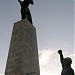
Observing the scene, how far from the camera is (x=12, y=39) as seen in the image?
12023mm

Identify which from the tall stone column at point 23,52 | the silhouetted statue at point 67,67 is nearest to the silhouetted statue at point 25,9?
the tall stone column at point 23,52

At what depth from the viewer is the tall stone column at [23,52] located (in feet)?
32.5

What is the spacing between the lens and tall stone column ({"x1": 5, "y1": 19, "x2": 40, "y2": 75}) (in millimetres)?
9914

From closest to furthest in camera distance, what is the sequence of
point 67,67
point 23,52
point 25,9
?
point 67,67, point 23,52, point 25,9

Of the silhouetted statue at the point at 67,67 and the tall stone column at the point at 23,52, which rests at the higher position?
the tall stone column at the point at 23,52

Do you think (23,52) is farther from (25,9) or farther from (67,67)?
(67,67)

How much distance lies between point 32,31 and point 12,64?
10.9 feet

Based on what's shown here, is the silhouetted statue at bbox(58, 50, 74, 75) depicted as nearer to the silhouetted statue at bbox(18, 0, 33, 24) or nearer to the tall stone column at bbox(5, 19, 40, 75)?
the tall stone column at bbox(5, 19, 40, 75)

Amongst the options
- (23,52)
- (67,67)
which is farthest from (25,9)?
(67,67)

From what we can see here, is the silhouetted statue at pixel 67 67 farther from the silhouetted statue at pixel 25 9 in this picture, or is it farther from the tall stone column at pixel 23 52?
the silhouetted statue at pixel 25 9

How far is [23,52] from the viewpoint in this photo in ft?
34.1

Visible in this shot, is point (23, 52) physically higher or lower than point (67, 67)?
higher

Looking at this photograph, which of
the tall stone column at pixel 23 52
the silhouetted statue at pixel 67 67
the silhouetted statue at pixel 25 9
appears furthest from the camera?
the silhouetted statue at pixel 25 9

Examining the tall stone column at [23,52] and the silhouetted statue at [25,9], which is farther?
the silhouetted statue at [25,9]
